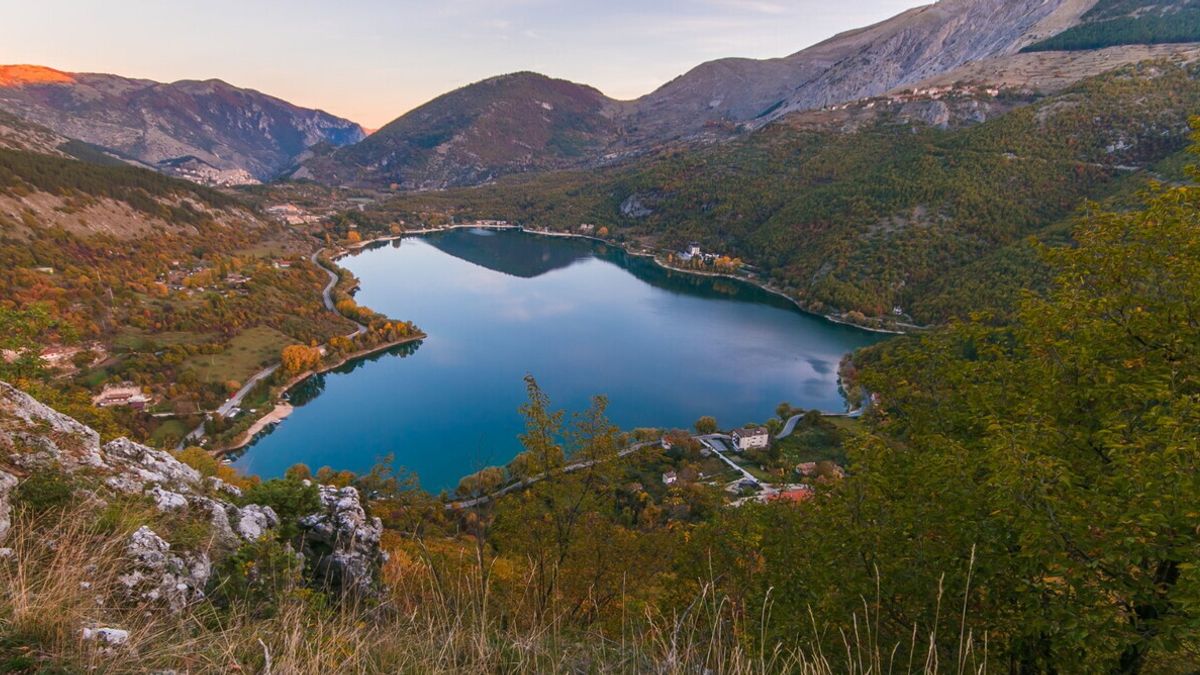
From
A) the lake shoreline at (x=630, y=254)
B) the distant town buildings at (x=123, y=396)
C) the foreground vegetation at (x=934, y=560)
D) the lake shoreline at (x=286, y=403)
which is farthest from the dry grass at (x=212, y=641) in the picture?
the lake shoreline at (x=630, y=254)

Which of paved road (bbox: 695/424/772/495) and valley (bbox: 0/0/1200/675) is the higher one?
valley (bbox: 0/0/1200/675)

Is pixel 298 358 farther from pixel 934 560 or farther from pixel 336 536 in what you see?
pixel 934 560

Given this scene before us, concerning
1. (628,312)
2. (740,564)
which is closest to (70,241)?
(628,312)

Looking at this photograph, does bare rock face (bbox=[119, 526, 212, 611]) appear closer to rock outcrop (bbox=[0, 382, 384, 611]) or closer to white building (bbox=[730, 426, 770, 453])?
rock outcrop (bbox=[0, 382, 384, 611])

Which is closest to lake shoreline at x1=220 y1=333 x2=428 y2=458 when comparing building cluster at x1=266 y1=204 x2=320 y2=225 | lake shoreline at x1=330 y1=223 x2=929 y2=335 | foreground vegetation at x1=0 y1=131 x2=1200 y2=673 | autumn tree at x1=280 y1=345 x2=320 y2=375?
autumn tree at x1=280 y1=345 x2=320 y2=375

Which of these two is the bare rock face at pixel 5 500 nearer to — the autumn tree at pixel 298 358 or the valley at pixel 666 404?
the valley at pixel 666 404

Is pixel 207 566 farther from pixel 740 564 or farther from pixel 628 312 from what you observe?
pixel 628 312
